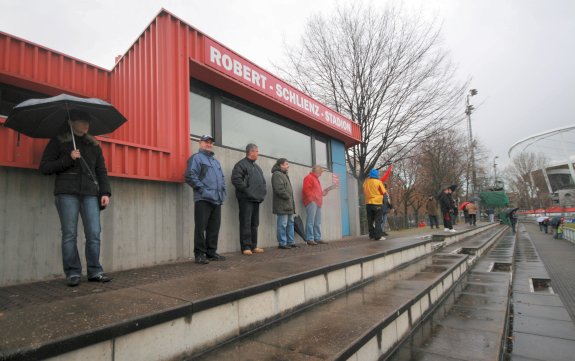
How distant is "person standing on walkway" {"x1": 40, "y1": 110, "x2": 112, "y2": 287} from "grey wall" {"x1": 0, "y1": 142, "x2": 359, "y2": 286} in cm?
62

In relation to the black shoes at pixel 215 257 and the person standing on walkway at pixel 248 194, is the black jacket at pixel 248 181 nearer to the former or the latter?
the person standing on walkway at pixel 248 194

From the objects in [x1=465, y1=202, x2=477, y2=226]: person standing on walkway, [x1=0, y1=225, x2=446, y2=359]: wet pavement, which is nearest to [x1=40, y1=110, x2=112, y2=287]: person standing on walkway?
[x1=0, y1=225, x2=446, y2=359]: wet pavement

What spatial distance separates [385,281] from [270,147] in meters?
4.39

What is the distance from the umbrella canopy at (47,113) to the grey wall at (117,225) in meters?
0.55

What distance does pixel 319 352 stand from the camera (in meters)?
2.10

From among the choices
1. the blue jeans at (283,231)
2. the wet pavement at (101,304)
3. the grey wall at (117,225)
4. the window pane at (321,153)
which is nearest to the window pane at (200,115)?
the grey wall at (117,225)

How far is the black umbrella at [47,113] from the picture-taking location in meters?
3.11

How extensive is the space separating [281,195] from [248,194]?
39.6 inches

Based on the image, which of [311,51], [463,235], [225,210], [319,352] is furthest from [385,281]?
[311,51]


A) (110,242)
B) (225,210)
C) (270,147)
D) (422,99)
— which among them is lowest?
(110,242)

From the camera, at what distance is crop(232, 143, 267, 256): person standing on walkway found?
541 cm

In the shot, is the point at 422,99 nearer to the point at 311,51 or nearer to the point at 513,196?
the point at 311,51

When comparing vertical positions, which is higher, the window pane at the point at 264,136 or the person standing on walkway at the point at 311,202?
the window pane at the point at 264,136


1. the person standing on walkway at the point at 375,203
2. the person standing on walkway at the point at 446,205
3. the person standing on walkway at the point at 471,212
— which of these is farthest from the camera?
the person standing on walkway at the point at 471,212
